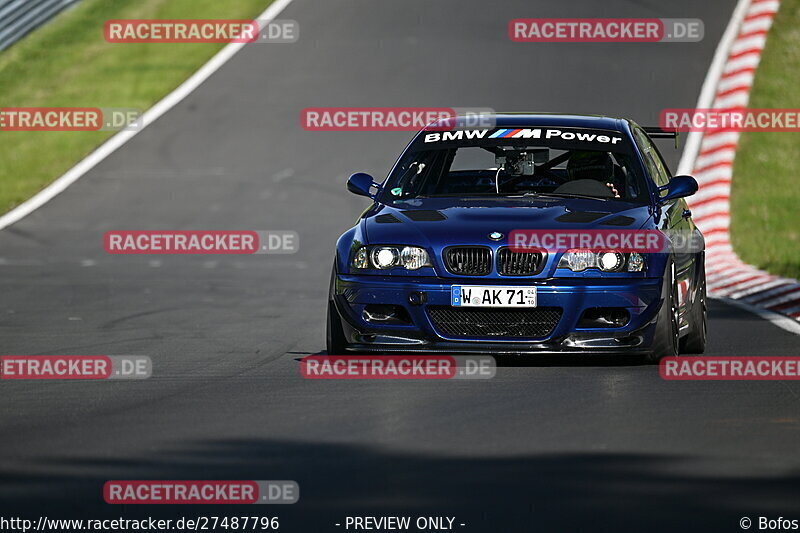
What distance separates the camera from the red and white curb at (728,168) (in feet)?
49.0

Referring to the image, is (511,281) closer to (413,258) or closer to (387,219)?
(413,258)

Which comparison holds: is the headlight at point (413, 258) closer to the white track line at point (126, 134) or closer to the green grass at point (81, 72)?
the white track line at point (126, 134)

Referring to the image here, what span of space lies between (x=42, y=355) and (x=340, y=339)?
2.14 meters

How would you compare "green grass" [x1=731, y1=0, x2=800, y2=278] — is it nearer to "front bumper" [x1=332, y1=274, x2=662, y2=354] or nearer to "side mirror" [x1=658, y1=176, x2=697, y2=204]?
"side mirror" [x1=658, y1=176, x2=697, y2=204]

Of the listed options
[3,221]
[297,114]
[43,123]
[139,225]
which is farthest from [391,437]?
[43,123]

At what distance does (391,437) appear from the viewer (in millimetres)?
7289

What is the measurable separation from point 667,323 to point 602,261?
0.52 m

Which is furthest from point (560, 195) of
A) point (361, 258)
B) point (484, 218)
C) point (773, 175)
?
point (773, 175)

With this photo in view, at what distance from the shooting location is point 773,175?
22.0 m

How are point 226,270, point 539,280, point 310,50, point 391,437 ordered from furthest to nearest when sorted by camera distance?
point 310,50 < point 226,270 < point 539,280 < point 391,437

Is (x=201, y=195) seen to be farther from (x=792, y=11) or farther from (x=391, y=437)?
(x=391, y=437)

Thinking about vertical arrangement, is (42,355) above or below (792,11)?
below

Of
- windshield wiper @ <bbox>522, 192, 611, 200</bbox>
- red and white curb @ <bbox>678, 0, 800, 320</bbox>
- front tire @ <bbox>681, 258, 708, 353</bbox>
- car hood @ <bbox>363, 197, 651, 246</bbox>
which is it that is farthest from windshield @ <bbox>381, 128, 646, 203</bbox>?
red and white curb @ <bbox>678, 0, 800, 320</bbox>

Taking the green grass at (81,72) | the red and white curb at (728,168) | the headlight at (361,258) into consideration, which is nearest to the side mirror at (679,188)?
the headlight at (361,258)
